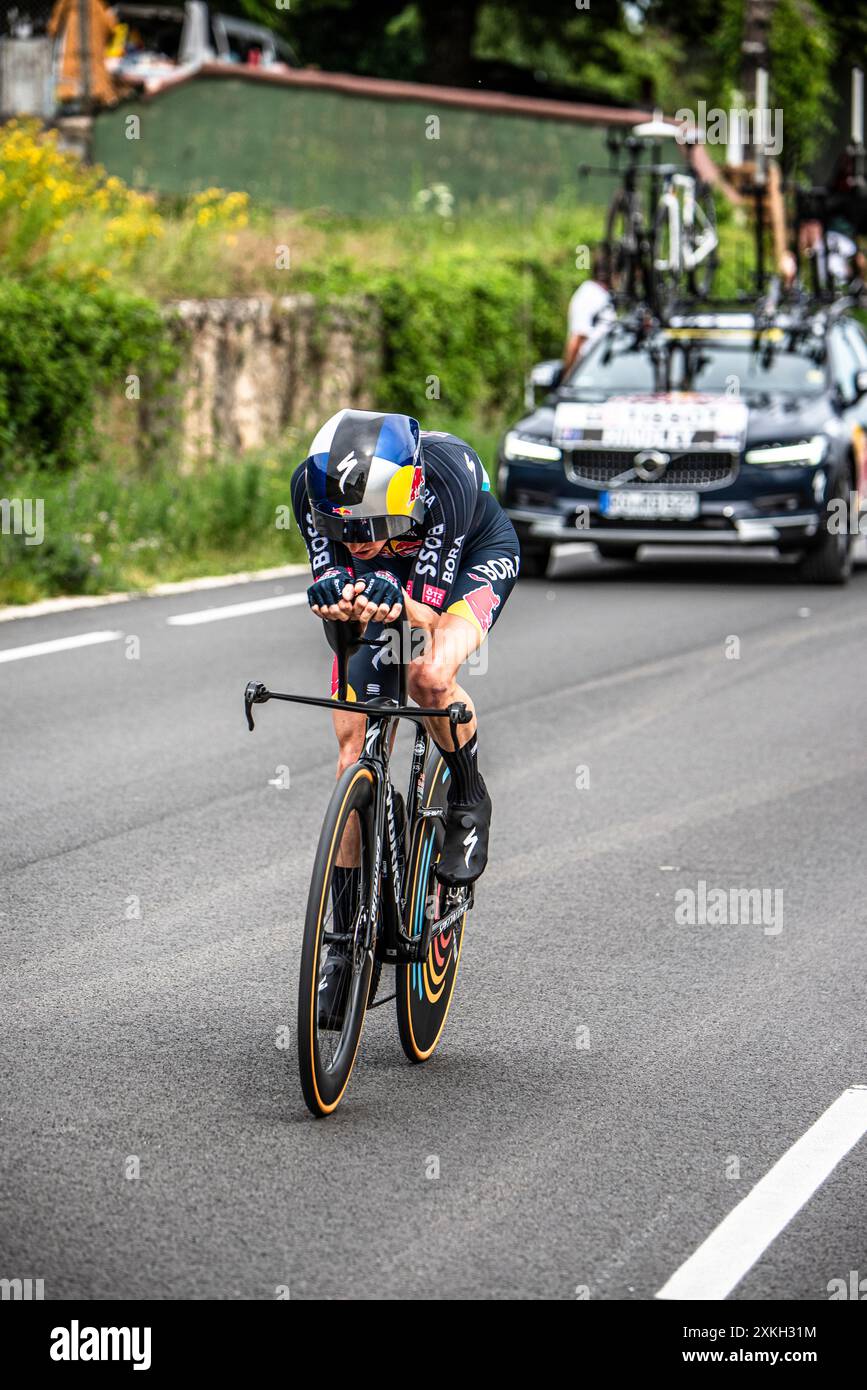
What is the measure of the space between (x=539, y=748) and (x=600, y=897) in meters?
2.66

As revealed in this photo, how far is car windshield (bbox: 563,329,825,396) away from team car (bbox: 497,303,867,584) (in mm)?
22

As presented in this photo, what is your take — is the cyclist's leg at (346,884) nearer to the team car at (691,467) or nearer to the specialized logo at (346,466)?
the specialized logo at (346,466)

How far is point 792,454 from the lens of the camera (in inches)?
630

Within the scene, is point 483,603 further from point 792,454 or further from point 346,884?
point 792,454

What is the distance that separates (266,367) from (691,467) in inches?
229

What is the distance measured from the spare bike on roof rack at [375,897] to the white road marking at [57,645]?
685cm

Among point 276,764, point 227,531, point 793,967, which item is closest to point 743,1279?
point 793,967

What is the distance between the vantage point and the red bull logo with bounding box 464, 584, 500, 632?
5797mm

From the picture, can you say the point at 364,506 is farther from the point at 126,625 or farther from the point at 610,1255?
the point at 126,625

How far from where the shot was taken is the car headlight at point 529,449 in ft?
53.1

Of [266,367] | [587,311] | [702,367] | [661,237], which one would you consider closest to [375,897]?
[702,367]

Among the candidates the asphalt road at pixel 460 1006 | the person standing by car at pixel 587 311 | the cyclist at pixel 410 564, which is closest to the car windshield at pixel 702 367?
the person standing by car at pixel 587 311

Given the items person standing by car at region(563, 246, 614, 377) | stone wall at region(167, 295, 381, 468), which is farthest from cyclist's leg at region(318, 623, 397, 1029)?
person standing by car at region(563, 246, 614, 377)

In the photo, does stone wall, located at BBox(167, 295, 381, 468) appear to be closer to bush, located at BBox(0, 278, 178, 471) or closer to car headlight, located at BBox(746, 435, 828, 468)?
bush, located at BBox(0, 278, 178, 471)
